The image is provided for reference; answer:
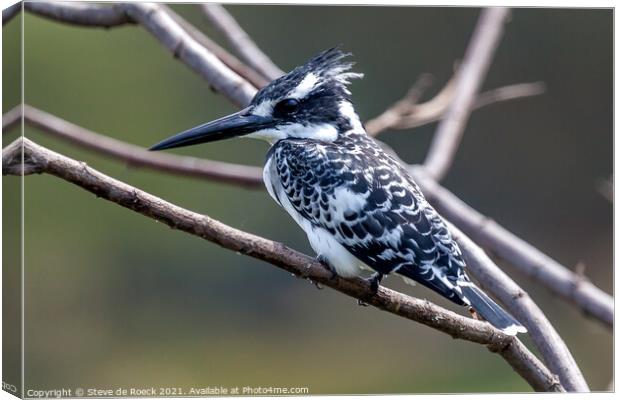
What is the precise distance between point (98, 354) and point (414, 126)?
1.59 metres

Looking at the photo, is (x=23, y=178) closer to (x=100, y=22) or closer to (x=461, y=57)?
(x=100, y=22)

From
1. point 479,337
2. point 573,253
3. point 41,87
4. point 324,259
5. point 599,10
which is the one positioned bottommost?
point 479,337

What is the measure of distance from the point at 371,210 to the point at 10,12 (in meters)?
1.30

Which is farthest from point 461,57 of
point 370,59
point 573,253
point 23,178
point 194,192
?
point 23,178

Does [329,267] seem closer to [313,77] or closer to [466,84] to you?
[313,77]

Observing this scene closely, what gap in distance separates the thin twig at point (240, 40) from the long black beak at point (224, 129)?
0.58 m

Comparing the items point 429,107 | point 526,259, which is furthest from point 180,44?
point 526,259

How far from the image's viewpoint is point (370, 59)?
3.32 meters

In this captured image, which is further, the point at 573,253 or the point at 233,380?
the point at 573,253

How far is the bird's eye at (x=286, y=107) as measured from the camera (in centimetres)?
280

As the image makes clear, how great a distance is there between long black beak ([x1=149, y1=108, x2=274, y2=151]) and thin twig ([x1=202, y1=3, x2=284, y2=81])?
0.58 meters

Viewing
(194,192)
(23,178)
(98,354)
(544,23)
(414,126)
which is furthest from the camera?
(194,192)

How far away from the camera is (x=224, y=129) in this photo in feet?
9.11

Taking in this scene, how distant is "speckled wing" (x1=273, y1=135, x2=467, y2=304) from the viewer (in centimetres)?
256
